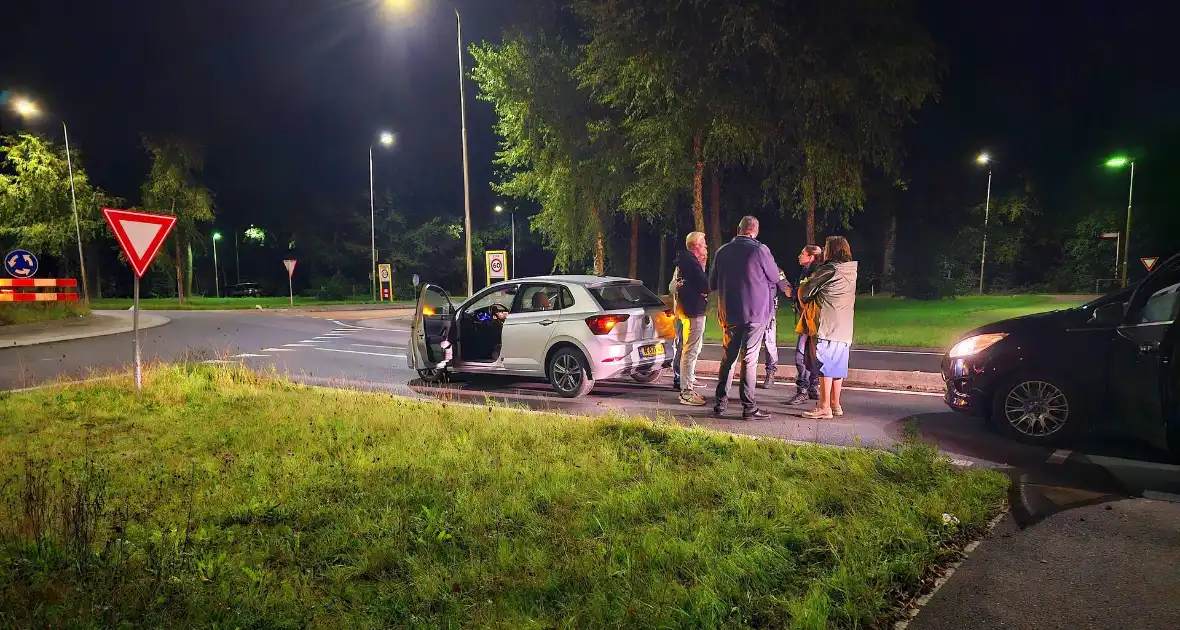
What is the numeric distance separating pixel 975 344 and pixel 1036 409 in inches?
30.0

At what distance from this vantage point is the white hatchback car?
840 cm

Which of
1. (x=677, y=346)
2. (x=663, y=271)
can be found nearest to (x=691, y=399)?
(x=677, y=346)

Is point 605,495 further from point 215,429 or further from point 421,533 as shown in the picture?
point 215,429

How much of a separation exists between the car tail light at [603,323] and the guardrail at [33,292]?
20056 mm

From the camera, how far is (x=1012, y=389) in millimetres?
5992

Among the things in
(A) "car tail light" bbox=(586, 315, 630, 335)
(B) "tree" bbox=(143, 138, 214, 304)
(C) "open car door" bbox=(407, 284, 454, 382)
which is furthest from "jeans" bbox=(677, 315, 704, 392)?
(B) "tree" bbox=(143, 138, 214, 304)

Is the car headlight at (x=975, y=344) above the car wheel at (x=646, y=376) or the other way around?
above

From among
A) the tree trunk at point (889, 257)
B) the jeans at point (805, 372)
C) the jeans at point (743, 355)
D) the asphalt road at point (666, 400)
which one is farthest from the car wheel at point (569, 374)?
the tree trunk at point (889, 257)

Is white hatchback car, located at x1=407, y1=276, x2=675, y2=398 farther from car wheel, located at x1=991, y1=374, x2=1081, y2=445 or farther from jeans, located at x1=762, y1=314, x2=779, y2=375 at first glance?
car wheel, located at x1=991, y1=374, x2=1081, y2=445

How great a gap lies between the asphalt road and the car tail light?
0.91m

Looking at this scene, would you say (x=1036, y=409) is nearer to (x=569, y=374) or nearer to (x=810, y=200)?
(x=569, y=374)

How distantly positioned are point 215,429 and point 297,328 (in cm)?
1641

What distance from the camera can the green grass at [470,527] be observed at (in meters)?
3.02

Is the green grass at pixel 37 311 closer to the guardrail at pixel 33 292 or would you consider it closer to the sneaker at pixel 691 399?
the guardrail at pixel 33 292
